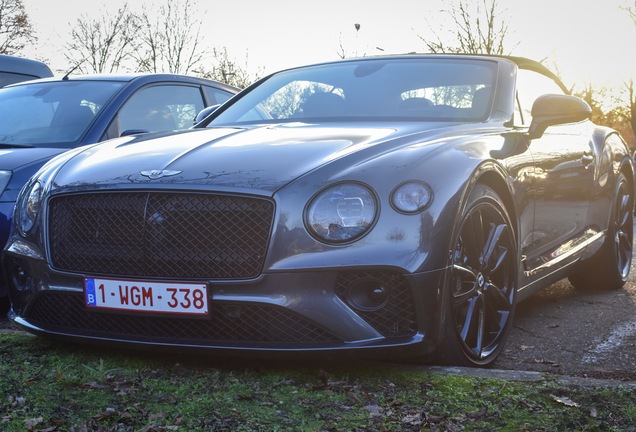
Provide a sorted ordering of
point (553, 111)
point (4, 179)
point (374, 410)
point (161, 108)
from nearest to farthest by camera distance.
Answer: point (374, 410) < point (553, 111) < point (4, 179) < point (161, 108)

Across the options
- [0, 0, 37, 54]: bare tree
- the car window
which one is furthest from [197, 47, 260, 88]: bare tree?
the car window

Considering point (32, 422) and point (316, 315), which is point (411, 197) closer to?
point (316, 315)

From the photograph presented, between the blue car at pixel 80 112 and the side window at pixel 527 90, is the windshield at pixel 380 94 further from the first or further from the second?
the blue car at pixel 80 112

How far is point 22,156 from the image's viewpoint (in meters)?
5.49

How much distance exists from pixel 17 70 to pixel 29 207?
6.36 meters

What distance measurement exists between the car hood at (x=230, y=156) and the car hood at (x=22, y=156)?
1.15m

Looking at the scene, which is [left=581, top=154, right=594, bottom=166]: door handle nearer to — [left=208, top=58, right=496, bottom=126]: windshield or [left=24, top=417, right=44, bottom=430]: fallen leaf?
[left=208, top=58, right=496, bottom=126]: windshield

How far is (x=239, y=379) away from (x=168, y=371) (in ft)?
1.12

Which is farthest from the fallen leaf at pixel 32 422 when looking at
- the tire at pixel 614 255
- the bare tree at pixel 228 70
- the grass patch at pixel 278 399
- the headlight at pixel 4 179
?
the bare tree at pixel 228 70

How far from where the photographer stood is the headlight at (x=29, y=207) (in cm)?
405

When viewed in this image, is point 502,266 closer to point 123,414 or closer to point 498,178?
point 498,178

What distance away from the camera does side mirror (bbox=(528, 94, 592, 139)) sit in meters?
4.91

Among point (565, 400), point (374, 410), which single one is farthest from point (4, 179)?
point (565, 400)

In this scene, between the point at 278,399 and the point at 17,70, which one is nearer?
the point at 278,399
